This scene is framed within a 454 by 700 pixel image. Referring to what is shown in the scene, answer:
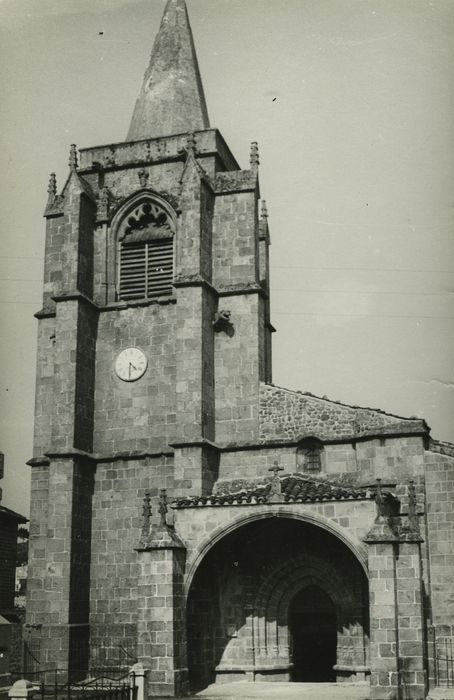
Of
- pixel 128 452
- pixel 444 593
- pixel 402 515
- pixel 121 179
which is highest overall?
pixel 121 179

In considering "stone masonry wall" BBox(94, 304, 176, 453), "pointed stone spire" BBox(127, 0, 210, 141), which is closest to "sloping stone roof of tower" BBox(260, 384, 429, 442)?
"stone masonry wall" BBox(94, 304, 176, 453)

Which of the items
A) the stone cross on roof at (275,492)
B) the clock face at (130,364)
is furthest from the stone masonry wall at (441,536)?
the clock face at (130,364)

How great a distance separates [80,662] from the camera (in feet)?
83.0

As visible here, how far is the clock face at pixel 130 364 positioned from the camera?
27719 mm

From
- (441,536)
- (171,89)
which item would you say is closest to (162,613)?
(441,536)

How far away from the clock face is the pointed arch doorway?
24.6 feet

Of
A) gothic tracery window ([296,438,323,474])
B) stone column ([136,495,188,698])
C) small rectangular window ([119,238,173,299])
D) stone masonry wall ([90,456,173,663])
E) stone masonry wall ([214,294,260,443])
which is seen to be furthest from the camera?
small rectangular window ([119,238,173,299])

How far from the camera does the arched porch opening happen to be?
24.2 meters

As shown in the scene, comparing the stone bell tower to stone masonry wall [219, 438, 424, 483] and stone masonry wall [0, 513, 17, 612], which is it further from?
stone masonry wall [0, 513, 17, 612]

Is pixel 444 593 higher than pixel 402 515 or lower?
lower

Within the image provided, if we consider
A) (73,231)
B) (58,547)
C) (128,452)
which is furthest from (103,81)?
(58,547)

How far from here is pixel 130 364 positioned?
91.4 feet

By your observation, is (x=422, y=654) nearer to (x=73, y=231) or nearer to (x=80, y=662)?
(x=80, y=662)

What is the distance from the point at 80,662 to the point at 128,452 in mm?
5563
